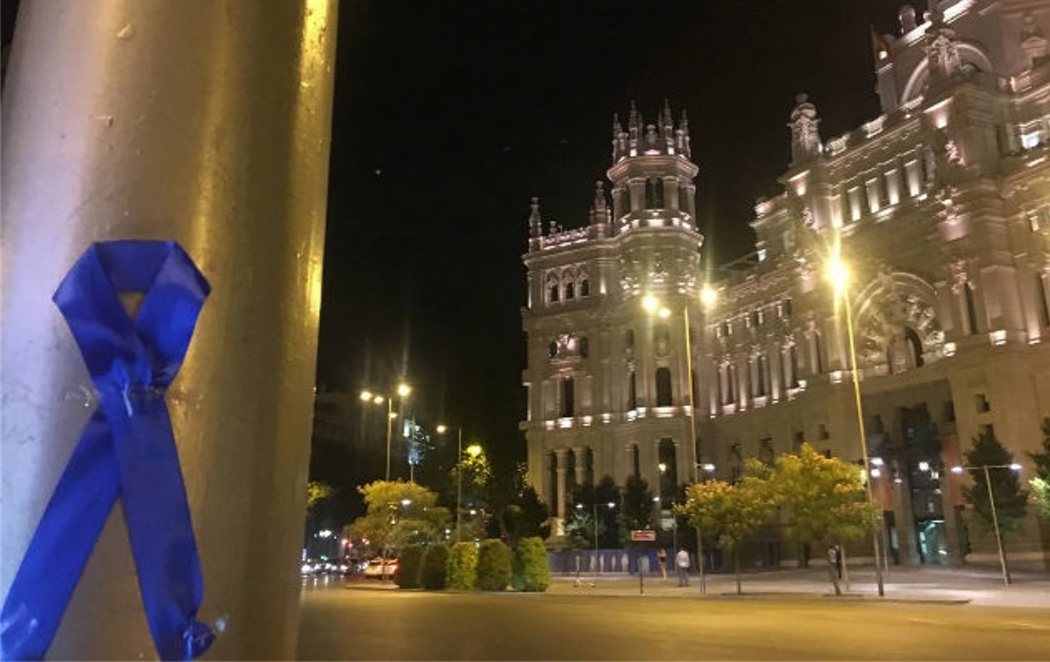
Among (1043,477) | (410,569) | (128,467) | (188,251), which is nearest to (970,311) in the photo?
(1043,477)

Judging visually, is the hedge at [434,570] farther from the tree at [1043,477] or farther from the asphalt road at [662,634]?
the tree at [1043,477]

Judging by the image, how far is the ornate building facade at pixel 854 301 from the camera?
4234cm

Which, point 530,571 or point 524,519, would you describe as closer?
point 530,571

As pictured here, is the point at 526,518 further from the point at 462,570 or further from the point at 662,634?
the point at 662,634

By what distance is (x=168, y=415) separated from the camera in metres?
1.32

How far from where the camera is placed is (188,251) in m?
1.38

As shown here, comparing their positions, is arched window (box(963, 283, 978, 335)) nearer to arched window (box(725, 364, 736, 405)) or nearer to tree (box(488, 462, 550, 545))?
arched window (box(725, 364, 736, 405))

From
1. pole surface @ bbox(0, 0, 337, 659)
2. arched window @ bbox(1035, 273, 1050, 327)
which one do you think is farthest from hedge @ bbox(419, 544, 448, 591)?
pole surface @ bbox(0, 0, 337, 659)

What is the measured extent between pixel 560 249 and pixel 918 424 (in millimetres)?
33562

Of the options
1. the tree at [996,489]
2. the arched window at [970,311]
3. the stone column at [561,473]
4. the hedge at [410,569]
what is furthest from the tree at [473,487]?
the tree at [996,489]

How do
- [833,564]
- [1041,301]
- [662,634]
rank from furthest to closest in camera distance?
1. [1041,301]
2. [833,564]
3. [662,634]

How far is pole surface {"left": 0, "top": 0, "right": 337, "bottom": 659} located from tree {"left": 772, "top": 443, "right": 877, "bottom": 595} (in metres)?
31.8

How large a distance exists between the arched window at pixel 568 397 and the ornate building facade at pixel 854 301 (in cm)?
11

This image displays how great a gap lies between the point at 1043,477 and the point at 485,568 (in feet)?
73.3
